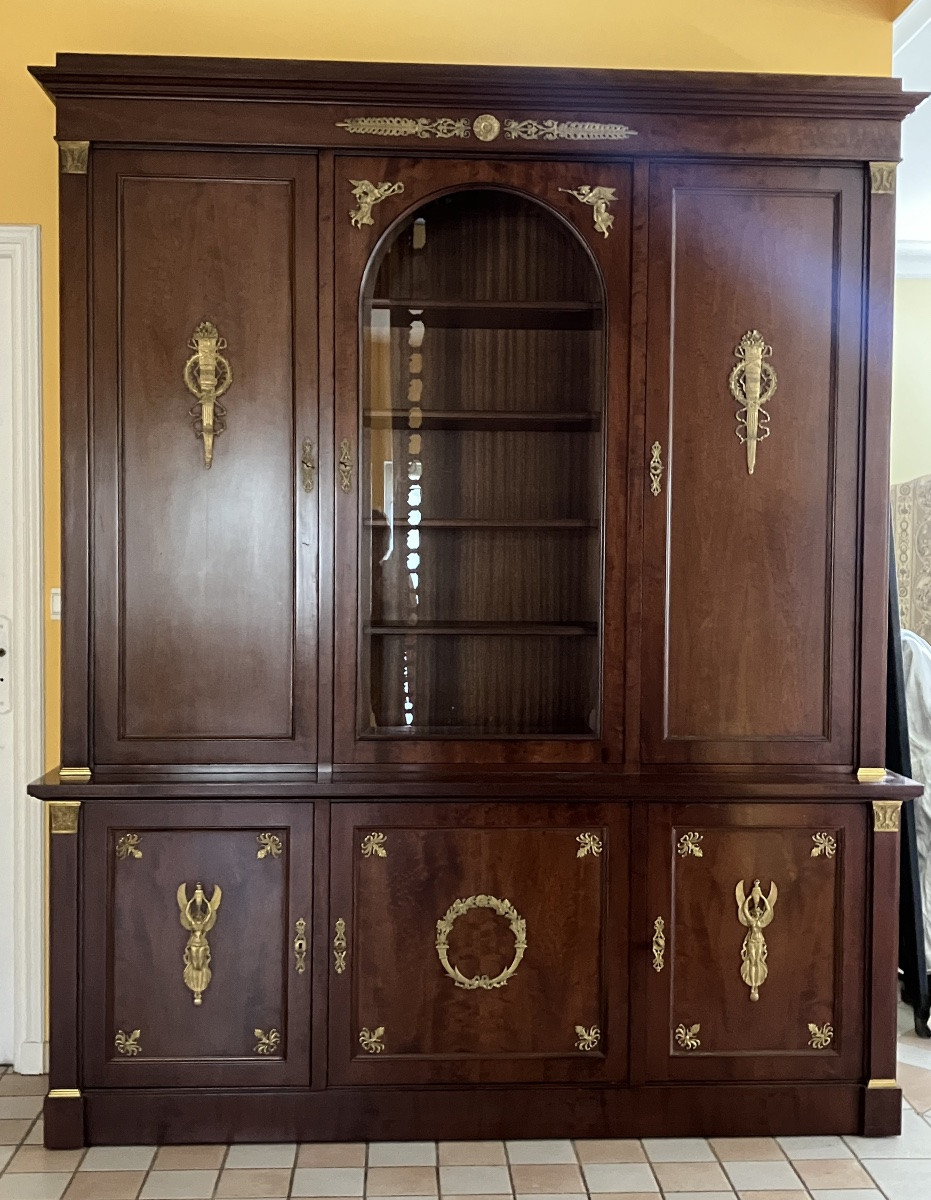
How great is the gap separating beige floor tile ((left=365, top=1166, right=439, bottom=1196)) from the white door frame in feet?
3.62

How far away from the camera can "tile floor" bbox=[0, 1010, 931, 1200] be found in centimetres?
246

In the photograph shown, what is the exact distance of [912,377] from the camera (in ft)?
Answer: 16.0

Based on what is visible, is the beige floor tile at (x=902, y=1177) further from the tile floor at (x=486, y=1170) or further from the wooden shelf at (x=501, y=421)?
the wooden shelf at (x=501, y=421)

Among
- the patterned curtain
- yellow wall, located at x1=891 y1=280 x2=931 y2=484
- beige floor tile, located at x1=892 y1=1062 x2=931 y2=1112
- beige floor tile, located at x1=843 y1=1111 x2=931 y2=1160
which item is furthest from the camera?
yellow wall, located at x1=891 y1=280 x2=931 y2=484

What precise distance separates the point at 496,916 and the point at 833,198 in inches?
75.4

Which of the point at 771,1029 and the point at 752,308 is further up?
the point at 752,308

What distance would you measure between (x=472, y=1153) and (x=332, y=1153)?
33cm

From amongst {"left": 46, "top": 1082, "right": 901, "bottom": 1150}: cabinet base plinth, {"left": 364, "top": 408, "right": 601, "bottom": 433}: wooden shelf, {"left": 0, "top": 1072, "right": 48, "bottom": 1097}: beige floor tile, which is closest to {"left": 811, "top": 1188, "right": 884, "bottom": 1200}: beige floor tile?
{"left": 46, "top": 1082, "right": 901, "bottom": 1150}: cabinet base plinth

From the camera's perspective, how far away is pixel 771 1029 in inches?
107

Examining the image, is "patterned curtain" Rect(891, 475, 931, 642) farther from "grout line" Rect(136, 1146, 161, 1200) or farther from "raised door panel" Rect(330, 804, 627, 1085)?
"grout line" Rect(136, 1146, 161, 1200)

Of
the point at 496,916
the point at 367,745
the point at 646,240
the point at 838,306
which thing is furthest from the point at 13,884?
the point at 838,306

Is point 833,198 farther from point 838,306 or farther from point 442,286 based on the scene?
point 442,286

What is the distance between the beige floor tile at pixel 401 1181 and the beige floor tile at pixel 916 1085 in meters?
1.28

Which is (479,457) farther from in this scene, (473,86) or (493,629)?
(473,86)
